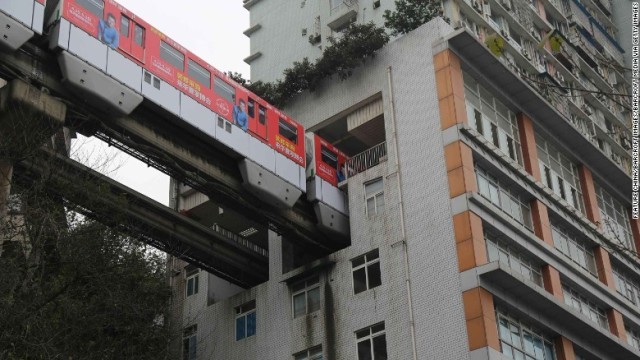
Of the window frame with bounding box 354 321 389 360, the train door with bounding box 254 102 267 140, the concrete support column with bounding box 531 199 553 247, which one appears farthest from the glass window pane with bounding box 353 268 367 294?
the concrete support column with bounding box 531 199 553 247

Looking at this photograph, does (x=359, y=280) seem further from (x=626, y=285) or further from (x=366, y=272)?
(x=626, y=285)

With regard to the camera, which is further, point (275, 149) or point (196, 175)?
point (275, 149)

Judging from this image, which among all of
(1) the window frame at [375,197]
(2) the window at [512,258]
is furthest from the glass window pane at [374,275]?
(2) the window at [512,258]

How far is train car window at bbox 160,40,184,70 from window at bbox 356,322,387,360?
9.88 m

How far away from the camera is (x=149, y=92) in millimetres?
26516

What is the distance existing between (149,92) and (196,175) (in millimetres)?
3234

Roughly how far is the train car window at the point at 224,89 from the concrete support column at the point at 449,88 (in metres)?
6.92

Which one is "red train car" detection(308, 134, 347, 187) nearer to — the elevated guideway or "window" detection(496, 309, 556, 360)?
the elevated guideway

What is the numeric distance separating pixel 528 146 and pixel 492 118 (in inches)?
76.9

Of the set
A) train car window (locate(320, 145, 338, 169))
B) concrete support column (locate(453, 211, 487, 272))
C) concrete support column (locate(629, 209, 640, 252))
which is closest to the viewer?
concrete support column (locate(453, 211, 487, 272))

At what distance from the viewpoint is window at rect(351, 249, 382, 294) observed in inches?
1180

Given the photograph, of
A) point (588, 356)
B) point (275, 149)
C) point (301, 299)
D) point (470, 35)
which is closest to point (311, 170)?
point (275, 149)

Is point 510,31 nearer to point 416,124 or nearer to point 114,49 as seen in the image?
point 416,124

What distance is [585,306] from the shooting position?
3356cm
